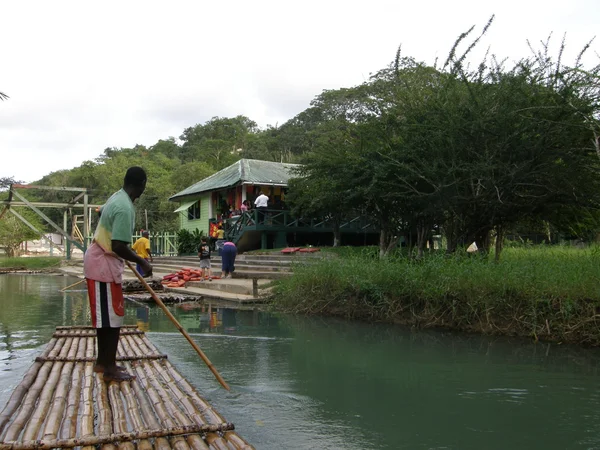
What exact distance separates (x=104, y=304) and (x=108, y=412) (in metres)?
0.99

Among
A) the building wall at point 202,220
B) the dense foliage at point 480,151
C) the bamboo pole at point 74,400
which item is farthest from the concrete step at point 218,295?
the building wall at point 202,220

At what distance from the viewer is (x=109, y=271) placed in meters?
4.46

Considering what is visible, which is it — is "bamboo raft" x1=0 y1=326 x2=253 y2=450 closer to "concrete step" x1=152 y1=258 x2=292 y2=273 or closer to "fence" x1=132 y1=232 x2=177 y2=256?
"concrete step" x1=152 y1=258 x2=292 y2=273

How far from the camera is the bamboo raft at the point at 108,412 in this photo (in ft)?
10.5

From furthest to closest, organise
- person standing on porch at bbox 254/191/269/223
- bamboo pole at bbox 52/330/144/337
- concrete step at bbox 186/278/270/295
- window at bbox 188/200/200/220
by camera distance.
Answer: window at bbox 188/200/200/220 → person standing on porch at bbox 254/191/269/223 → concrete step at bbox 186/278/270/295 → bamboo pole at bbox 52/330/144/337

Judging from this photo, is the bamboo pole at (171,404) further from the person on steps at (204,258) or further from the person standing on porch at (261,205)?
the person standing on porch at (261,205)

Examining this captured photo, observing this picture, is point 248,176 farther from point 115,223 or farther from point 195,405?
point 195,405

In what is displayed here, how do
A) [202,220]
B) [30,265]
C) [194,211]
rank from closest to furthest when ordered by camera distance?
[202,220] < [194,211] < [30,265]

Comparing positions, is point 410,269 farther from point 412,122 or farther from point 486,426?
point 486,426

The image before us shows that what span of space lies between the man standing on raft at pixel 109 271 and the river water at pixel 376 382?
1.10 metres

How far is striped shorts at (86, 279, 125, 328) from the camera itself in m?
4.43

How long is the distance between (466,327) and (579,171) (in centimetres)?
A: 387

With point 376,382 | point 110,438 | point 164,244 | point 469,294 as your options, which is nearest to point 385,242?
point 469,294

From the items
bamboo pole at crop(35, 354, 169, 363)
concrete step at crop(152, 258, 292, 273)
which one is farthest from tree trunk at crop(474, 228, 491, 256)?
bamboo pole at crop(35, 354, 169, 363)
